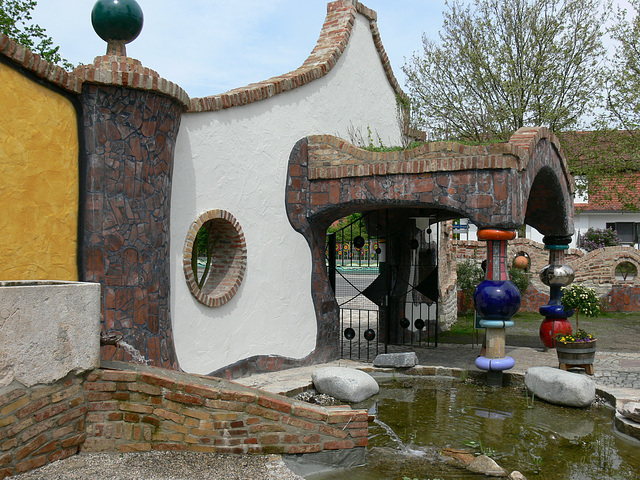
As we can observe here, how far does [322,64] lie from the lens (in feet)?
30.1

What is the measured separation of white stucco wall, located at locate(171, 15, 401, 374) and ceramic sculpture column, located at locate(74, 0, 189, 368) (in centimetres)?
53

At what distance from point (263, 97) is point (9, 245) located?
156 inches

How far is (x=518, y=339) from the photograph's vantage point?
12.2m

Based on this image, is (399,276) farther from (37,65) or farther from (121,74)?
(37,65)

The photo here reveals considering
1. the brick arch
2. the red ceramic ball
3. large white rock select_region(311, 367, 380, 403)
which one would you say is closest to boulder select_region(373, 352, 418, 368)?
large white rock select_region(311, 367, 380, 403)

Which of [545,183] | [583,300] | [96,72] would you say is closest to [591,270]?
[545,183]

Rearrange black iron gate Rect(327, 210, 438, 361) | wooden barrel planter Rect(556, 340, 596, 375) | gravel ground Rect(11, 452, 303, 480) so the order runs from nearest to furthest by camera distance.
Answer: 1. gravel ground Rect(11, 452, 303, 480)
2. wooden barrel planter Rect(556, 340, 596, 375)
3. black iron gate Rect(327, 210, 438, 361)

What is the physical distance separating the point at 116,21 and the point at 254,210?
2.92 m

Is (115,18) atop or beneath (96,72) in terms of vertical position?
atop

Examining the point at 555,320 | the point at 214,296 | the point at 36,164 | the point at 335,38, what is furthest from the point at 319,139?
the point at 555,320

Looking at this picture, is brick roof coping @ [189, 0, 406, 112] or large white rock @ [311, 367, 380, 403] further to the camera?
brick roof coping @ [189, 0, 406, 112]

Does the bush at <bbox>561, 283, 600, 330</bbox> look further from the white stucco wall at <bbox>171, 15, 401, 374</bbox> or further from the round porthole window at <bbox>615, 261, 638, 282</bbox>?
the round porthole window at <bbox>615, 261, 638, 282</bbox>

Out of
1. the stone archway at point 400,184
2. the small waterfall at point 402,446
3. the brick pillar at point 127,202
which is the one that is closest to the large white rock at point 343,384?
the small waterfall at point 402,446

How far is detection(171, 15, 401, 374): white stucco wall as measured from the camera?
698cm
